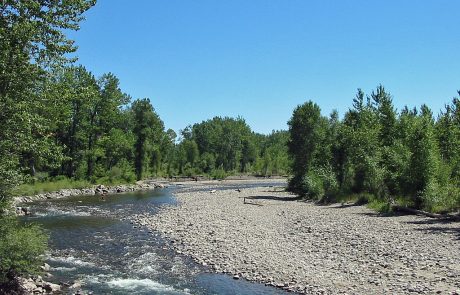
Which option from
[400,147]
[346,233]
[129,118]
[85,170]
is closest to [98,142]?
[85,170]

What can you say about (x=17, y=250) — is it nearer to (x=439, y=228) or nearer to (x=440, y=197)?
(x=439, y=228)

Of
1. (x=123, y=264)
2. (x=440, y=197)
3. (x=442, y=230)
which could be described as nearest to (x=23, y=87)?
(x=123, y=264)

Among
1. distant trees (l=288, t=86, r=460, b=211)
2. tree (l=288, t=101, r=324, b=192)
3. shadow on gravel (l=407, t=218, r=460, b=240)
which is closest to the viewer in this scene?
shadow on gravel (l=407, t=218, r=460, b=240)

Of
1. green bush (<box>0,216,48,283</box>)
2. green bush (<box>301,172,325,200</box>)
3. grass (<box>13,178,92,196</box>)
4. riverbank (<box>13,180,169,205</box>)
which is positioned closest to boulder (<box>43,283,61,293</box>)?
green bush (<box>0,216,48,283</box>)

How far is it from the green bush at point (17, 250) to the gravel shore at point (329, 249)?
7.77 meters

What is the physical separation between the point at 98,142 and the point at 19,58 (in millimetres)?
63746

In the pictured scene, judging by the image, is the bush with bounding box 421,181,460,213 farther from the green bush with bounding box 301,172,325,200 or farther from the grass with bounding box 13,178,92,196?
the grass with bounding box 13,178,92,196

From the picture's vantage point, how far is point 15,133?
1427 cm

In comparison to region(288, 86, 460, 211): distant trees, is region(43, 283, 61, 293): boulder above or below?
below

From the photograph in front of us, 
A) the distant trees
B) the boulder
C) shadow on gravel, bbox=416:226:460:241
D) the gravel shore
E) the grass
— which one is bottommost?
the boulder

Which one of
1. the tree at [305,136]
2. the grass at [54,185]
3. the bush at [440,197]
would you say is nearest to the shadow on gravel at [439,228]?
the bush at [440,197]

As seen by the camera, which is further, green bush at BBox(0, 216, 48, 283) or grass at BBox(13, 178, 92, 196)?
grass at BBox(13, 178, 92, 196)

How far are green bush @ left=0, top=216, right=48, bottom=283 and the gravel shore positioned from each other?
7.77m

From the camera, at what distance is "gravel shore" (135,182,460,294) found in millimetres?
14812
